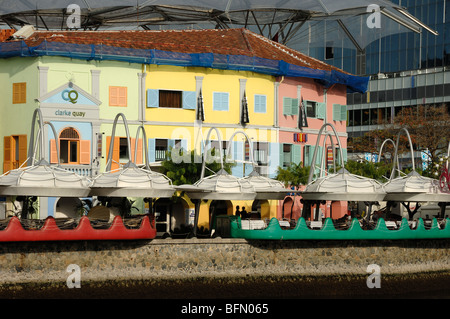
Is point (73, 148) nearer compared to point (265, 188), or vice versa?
point (265, 188)

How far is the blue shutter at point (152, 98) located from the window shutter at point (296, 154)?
33.5 feet

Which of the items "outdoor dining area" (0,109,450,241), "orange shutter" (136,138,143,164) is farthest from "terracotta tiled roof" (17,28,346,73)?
"outdoor dining area" (0,109,450,241)

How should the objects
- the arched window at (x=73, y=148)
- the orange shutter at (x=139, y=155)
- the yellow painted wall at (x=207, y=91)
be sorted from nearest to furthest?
the arched window at (x=73, y=148) < the orange shutter at (x=139, y=155) < the yellow painted wall at (x=207, y=91)

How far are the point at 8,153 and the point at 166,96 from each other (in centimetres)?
1015

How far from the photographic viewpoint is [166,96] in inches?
2354

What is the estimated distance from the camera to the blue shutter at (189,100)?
59.9 m

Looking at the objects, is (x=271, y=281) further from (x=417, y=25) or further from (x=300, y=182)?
(x=417, y=25)

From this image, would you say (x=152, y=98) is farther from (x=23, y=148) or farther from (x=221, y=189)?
(x=221, y=189)

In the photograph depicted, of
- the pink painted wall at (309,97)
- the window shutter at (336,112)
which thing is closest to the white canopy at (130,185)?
the pink painted wall at (309,97)

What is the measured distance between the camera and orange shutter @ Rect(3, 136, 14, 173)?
186 ft

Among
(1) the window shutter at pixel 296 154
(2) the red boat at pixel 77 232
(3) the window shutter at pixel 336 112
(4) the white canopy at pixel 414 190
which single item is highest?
(3) the window shutter at pixel 336 112
